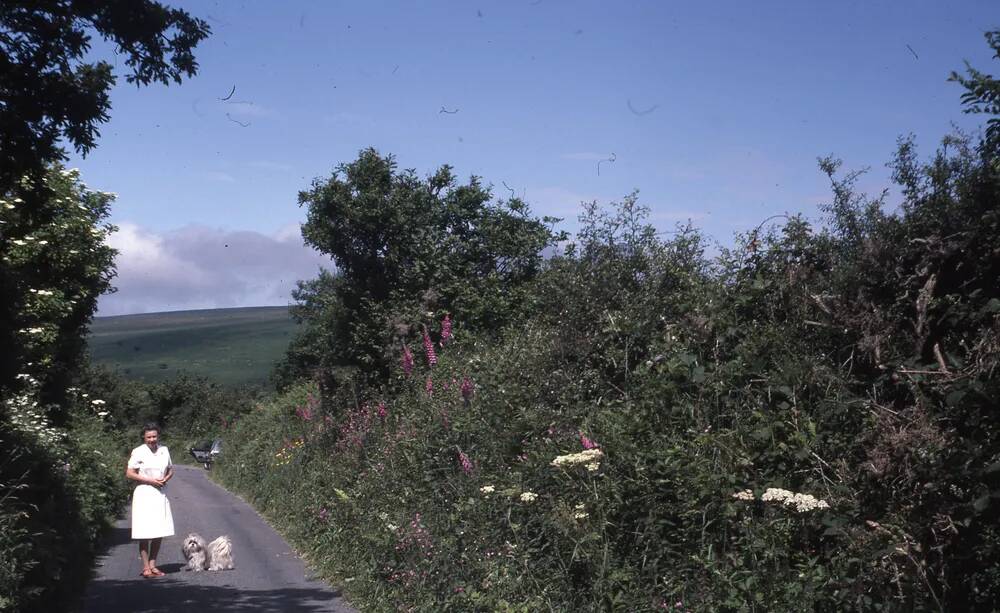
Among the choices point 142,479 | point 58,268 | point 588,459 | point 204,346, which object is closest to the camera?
point 588,459

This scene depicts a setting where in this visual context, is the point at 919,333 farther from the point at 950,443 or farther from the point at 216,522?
the point at 216,522

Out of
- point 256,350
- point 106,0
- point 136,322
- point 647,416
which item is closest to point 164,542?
point 106,0

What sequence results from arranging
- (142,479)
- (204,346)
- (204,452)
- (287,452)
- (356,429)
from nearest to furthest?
(142,479)
(356,429)
(287,452)
(204,452)
(204,346)

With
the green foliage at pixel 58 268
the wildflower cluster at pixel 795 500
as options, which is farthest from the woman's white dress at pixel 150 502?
the wildflower cluster at pixel 795 500

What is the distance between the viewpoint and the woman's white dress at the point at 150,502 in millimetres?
12750

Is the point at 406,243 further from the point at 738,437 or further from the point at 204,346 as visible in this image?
the point at 204,346

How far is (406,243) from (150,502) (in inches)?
316

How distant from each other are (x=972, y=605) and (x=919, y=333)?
1.94 m

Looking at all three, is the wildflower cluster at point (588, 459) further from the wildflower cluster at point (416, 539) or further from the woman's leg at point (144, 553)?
the woman's leg at point (144, 553)

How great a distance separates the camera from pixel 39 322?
52.0 ft

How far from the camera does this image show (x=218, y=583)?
11883 millimetres

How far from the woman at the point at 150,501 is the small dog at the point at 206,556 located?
345mm

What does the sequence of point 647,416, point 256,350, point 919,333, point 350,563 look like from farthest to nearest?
point 256,350 < point 350,563 < point 647,416 < point 919,333

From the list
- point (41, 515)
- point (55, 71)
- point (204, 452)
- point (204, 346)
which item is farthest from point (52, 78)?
point (204, 346)
